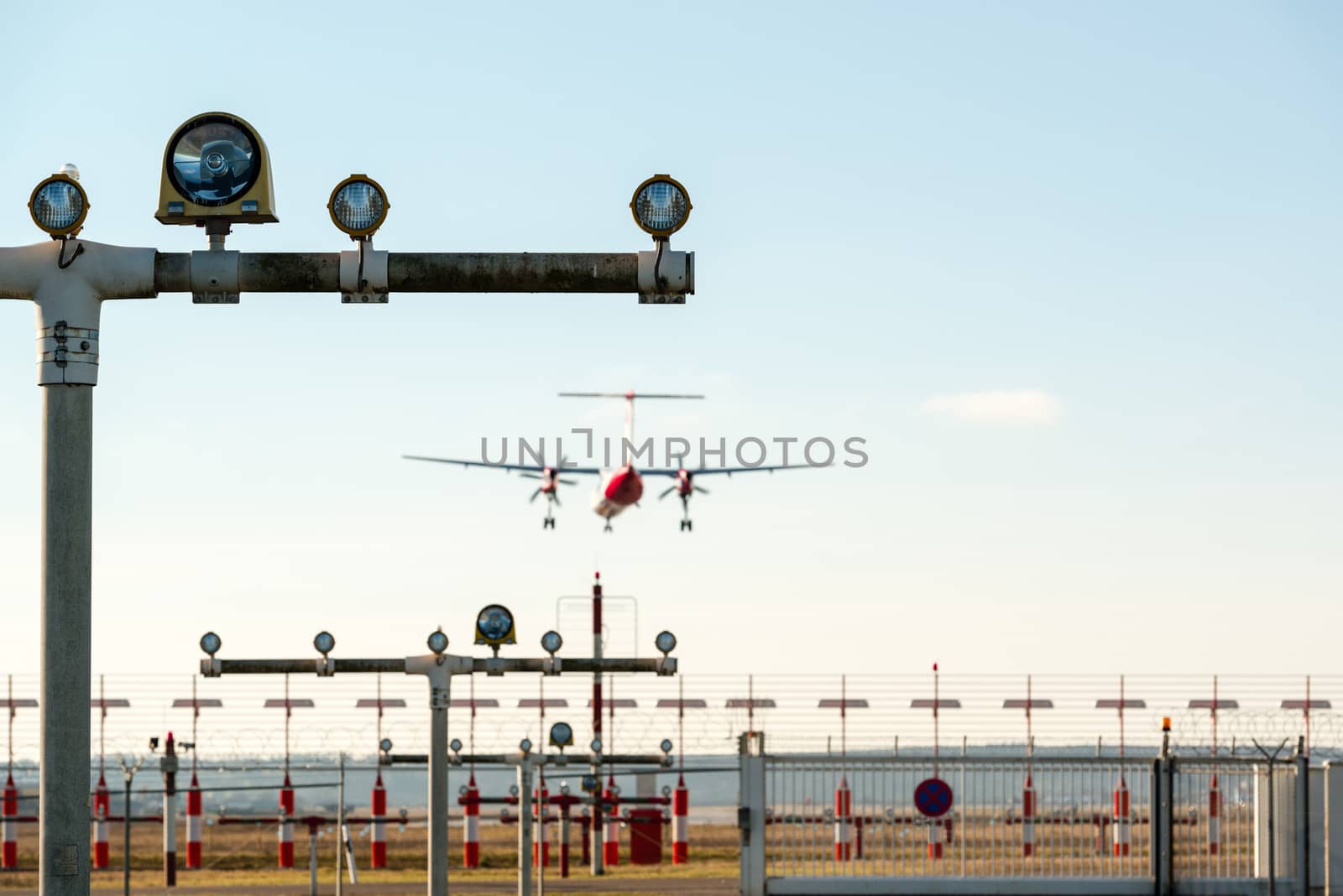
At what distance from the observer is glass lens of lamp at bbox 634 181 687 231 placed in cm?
1502

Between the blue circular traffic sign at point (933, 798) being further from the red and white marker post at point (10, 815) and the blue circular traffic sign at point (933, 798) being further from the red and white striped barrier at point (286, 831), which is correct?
the red and white marker post at point (10, 815)

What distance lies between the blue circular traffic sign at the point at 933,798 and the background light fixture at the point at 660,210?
Result: 31.2 ft

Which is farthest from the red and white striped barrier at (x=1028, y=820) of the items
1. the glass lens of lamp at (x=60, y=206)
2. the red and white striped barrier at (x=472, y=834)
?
the glass lens of lamp at (x=60, y=206)

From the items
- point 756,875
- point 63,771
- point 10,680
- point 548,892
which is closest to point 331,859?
point 10,680

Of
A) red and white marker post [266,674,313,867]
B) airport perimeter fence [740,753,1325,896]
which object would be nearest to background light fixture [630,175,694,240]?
airport perimeter fence [740,753,1325,896]

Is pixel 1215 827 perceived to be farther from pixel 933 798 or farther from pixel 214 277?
pixel 214 277

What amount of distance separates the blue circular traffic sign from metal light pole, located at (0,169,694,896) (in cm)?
929

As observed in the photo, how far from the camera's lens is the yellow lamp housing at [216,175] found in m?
15.2

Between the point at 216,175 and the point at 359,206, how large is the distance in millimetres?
1222

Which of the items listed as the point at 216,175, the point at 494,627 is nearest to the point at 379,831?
the point at 494,627

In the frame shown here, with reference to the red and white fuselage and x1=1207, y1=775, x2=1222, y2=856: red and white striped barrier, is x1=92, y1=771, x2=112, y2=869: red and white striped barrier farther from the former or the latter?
x1=1207, y1=775, x2=1222, y2=856: red and white striped barrier

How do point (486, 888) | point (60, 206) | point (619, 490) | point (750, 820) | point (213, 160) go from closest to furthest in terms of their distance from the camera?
1. point (60, 206)
2. point (213, 160)
3. point (750, 820)
4. point (486, 888)
5. point (619, 490)

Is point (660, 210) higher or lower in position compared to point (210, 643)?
higher

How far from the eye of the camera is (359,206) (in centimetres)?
1509
